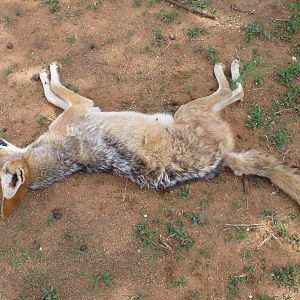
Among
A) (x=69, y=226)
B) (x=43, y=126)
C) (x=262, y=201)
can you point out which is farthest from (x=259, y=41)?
(x=69, y=226)

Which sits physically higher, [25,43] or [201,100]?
[25,43]

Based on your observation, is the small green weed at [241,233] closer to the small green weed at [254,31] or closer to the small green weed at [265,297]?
the small green weed at [265,297]

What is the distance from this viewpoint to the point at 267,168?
618 centimetres

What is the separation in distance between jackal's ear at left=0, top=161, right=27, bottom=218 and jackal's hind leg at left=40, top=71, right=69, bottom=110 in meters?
1.50

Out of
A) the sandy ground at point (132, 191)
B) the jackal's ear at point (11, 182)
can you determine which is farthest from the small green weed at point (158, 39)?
the jackal's ear at point (11, 182)

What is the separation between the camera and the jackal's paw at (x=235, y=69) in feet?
23.6

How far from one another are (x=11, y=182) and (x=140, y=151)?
213cm

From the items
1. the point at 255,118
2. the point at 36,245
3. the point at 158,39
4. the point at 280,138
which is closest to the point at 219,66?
the point at 255,118

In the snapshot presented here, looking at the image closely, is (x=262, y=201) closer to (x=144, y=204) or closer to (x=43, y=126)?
(x=144, y=204)

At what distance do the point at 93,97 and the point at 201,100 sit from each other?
2.05 metres

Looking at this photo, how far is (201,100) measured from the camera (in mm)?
6758

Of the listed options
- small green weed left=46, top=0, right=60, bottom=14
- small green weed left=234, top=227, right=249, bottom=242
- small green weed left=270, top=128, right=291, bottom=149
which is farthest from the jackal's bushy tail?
small green weed left=46, top=0, right=60, bottom=14

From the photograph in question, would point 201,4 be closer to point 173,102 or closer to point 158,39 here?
point 158,39

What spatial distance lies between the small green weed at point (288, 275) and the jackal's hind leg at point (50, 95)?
14.9ft
